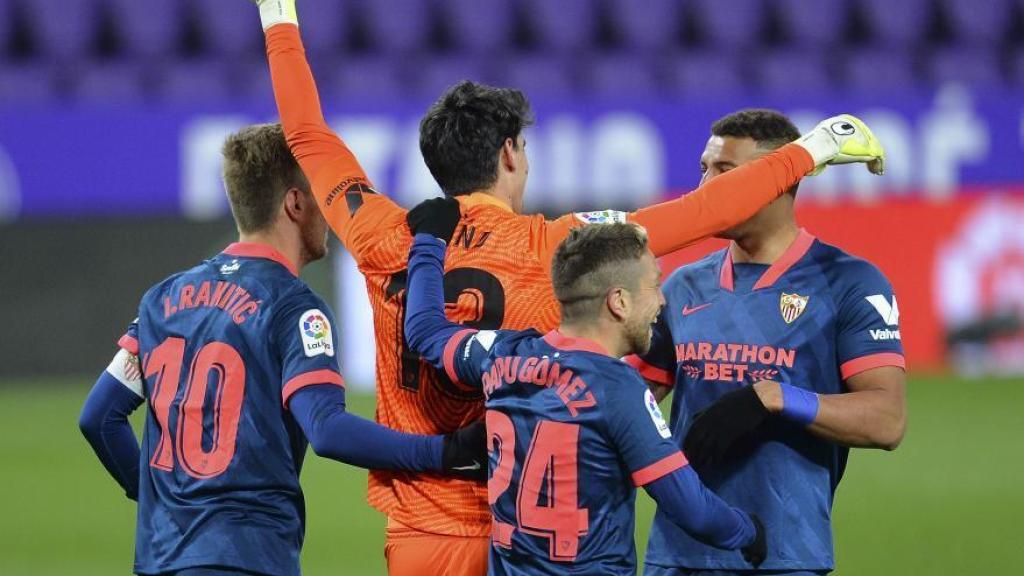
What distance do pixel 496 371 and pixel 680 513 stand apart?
19.2 inches

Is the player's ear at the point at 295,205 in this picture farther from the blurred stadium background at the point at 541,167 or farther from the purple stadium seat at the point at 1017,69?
the purple stadium seat at the point at 1017,69

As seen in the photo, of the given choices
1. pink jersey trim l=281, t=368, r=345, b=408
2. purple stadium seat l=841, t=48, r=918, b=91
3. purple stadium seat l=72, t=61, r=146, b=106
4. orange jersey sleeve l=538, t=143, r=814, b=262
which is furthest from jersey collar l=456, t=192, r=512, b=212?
purple stadium seat l=841, t=48, r=918, b=91

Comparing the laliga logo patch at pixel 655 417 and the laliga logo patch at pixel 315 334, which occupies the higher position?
the laliga logo patch at pixel 315 334

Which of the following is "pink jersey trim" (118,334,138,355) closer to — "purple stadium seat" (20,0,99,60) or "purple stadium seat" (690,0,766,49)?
"purple stadium seat" (20,0,99,60)

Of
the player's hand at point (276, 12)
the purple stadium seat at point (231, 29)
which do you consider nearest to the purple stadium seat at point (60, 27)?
the purple stadium seat at point (231, 29)

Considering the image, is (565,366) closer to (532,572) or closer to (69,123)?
(532,572)

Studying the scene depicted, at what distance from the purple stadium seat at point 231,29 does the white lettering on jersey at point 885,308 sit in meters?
10.5

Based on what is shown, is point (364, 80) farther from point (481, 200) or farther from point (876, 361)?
point (876, 361)

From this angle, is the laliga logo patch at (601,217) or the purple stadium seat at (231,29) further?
the purple stadium seat at (231,29)

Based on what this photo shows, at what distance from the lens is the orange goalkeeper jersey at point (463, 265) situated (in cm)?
346

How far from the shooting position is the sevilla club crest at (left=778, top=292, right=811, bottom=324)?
3.59 meters

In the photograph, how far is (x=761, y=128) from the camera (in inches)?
150

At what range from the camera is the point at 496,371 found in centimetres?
323

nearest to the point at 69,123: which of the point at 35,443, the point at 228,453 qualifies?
the point at 35,443
